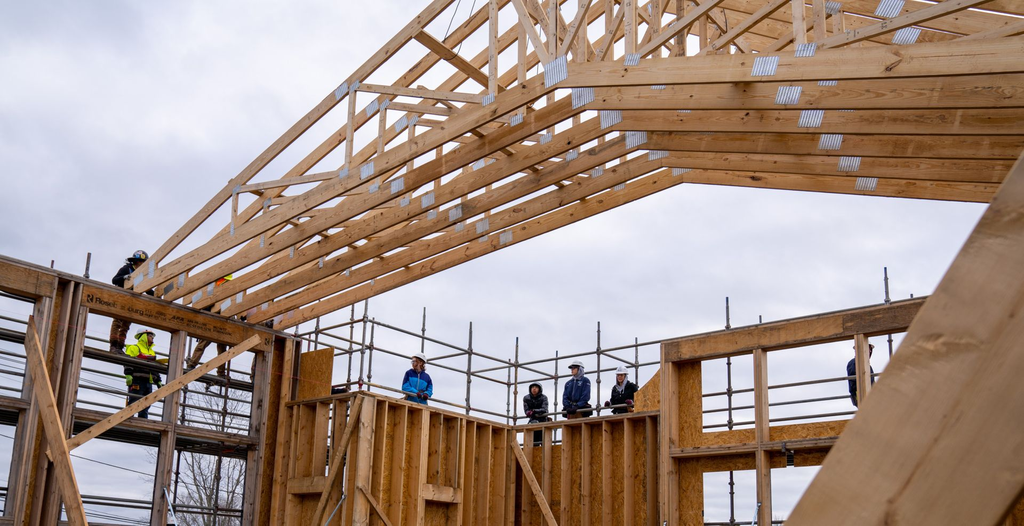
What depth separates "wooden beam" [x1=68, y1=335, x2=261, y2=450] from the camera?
38.8 ft

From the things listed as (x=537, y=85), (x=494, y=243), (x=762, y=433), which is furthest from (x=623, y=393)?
(x=537, y=85)

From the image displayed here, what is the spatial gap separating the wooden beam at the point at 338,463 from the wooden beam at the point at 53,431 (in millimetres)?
3484

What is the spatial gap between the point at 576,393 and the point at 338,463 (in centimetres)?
466

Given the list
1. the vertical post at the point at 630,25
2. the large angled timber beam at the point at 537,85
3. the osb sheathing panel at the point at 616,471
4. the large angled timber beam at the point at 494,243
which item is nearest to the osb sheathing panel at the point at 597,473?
the osb sheathing panel at the point at 616,471

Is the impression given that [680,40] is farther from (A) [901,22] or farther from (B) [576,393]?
(B) [576,393]

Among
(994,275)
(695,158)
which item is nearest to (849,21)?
(695,158)

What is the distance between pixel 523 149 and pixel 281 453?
7.02 m

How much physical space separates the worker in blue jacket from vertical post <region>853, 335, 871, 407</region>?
6.71 m

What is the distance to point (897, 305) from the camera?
11.8 m

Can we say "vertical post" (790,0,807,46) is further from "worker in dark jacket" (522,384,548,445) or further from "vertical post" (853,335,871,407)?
"worker in dark jacket" (522,384,548,445)

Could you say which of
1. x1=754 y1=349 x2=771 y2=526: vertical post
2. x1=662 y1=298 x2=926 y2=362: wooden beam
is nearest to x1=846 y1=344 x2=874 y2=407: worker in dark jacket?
x1=662 y1=298 x2=926 y2=362: wooden beam

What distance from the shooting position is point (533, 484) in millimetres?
15359

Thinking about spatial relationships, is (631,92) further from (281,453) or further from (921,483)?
(281,453)

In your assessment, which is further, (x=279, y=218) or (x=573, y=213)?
(x=573, y=213)
